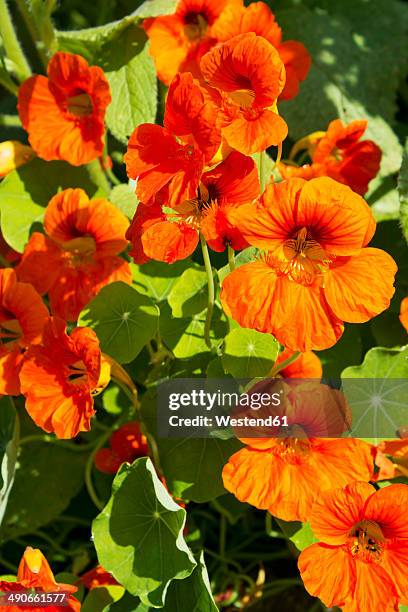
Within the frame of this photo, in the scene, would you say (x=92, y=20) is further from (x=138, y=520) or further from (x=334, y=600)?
(x=334, y=600)

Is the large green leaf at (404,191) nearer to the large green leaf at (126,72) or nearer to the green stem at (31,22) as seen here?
the large green leaf at (126,72)

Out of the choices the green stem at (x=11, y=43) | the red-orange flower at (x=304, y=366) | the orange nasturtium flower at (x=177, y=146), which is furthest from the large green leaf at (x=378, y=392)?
the green stem at (x=11, y=43)

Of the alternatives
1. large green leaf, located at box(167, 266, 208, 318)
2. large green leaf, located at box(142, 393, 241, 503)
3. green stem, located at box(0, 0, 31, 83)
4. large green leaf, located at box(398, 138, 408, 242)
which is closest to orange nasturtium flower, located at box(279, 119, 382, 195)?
large green leaf, located at box(398, 138, 408, 242)

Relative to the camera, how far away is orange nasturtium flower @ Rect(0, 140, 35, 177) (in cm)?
128

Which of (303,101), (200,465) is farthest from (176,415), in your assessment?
(303,101)

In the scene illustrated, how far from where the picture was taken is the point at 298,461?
936 mm

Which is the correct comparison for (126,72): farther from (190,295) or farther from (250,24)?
(190,295)

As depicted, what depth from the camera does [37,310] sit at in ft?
3.43

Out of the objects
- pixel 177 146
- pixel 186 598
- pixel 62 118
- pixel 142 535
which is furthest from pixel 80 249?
pixel 186 598

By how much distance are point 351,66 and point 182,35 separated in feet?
1.85

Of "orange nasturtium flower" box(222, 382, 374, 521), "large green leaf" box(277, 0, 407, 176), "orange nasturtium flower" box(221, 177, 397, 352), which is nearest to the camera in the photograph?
"orange nasturtium flower" box(221, 177, 397, 352)

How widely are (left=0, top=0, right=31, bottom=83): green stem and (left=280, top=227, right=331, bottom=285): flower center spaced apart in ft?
2.35

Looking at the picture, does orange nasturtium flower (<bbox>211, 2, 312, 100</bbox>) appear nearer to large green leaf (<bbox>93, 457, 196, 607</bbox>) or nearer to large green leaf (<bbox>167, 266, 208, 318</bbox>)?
large green leaf (<bbox>167, 266, 208, 318</bbox>)

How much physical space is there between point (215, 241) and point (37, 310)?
33cm
